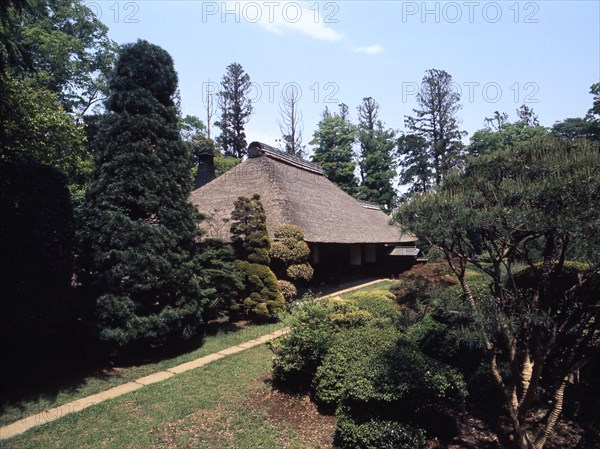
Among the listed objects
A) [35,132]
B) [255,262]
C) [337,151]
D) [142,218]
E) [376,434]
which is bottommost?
A: [376,434]

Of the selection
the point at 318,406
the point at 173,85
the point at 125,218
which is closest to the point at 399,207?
the point at 318,406

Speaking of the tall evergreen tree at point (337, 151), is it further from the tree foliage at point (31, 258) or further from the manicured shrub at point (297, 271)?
the tree foliage at point (31, 258)

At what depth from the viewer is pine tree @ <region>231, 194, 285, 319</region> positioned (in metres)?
10.7

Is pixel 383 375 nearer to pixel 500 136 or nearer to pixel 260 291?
pixel 260 291

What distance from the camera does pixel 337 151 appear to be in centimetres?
3612

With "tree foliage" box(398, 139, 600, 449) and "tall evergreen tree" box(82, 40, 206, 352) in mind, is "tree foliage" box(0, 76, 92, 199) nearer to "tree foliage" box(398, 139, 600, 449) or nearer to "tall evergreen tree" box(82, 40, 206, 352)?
"tall evergreen tree" box(82, 40, 206, 352)

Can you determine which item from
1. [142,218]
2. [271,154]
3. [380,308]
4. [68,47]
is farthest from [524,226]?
[68,47]

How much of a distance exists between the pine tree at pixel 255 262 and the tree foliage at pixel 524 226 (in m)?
6.68

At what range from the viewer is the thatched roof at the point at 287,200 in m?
14.2

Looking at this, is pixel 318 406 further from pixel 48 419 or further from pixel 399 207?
pixel 48 419

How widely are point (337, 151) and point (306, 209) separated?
21.8 m

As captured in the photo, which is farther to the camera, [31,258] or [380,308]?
[380,308]

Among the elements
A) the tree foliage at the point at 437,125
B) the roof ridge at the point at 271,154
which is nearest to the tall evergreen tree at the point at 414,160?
the tree foliage at the point at 437,125

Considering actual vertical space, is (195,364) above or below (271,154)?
below
